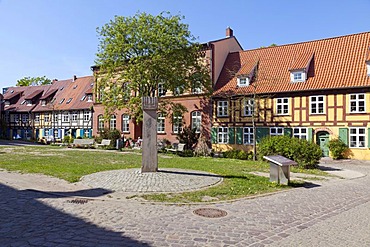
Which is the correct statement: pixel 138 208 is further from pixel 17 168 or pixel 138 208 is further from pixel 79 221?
pixel 17 168

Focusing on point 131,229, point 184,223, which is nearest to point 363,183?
point 184,223

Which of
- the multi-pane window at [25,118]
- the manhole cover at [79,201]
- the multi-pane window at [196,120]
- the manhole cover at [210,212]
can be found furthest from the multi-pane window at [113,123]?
the manhole cover at [210,212]

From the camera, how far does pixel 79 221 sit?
630 cm

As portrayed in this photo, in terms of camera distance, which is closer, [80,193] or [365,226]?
[365,226]

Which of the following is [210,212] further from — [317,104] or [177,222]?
[317,104]

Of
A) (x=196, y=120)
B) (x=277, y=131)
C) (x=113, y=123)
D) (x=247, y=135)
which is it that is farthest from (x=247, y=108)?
(x=113, y=123)

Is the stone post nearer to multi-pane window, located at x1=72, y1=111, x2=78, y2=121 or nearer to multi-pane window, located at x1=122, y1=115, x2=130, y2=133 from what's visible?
multi-pane window, located at x1=122, y1=115, x2=130, y2=133

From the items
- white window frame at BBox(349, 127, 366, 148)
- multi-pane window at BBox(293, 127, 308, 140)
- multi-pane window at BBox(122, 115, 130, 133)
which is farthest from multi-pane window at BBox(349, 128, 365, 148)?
multi-pane window at BBox(122, 115, 130, 133)

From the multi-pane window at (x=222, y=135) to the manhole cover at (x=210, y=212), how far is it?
22.9 m

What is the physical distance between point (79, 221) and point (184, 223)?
2.15 meters

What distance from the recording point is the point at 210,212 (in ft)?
23.7

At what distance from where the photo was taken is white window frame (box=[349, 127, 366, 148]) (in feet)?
77.2

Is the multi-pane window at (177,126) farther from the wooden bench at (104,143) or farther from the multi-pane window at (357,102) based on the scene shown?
the multi-pane window at (357,102)

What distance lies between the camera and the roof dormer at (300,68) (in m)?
26.7
